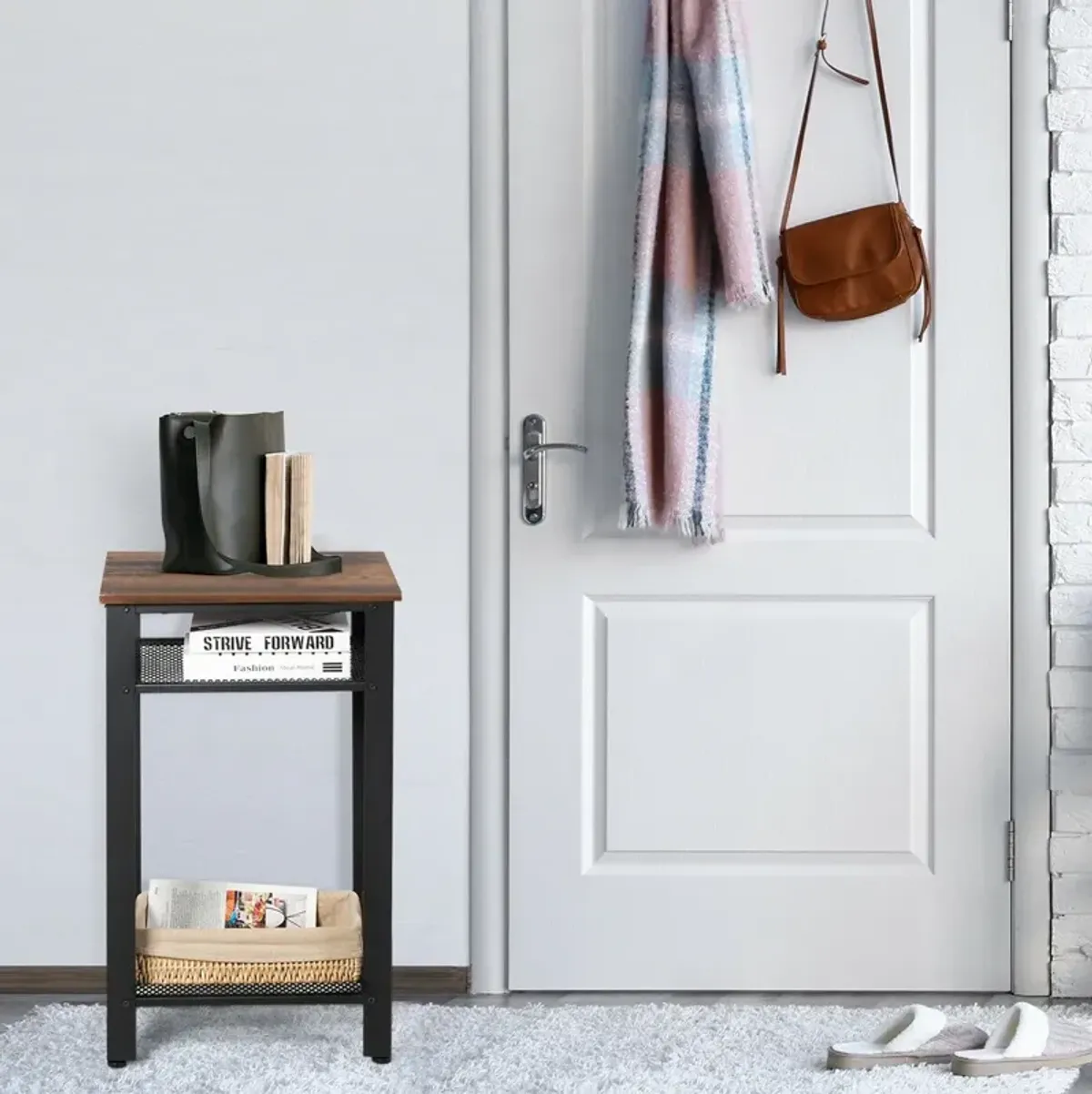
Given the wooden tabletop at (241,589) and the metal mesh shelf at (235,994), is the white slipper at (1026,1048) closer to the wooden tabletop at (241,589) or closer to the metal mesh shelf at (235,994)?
the metal mesh shelf at (235,994)

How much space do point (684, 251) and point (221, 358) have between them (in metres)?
0.80

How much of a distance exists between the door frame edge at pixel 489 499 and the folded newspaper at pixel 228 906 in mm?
485

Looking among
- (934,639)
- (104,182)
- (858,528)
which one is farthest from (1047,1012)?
(104,182)

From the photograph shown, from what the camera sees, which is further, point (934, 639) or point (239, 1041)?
point (934, 639)

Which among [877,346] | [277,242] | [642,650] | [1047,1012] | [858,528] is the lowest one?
[1047,1012]

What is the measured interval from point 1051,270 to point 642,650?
95cm

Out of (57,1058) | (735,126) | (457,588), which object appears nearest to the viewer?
(57,1058)

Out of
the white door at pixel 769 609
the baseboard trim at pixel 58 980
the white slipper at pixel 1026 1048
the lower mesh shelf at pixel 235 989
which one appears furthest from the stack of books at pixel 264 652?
the white slipper at pixel 1026 1048

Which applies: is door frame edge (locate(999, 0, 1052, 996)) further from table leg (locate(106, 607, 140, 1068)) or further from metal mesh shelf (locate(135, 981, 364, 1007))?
table leg (locate(106, 607, 140, 1068))

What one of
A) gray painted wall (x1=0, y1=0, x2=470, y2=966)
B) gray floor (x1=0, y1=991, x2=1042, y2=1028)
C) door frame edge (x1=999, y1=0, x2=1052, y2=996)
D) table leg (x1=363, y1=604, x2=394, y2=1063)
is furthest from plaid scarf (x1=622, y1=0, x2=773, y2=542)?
gray floor (x1=0, y1=991, x2=1042, y2=1028)

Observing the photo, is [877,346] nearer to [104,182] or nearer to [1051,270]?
[1051,270]

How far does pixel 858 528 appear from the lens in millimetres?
2561

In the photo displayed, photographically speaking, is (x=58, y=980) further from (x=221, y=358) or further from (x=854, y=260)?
(x=854, y=260)

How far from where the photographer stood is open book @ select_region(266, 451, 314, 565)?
2102 millimetres
